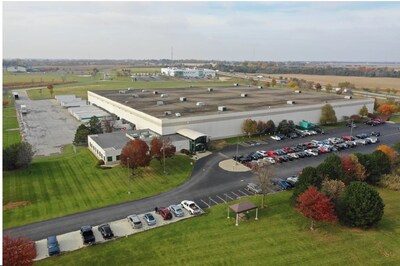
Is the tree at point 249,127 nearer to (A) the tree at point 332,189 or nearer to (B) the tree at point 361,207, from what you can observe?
(A) the tree at point 332,189

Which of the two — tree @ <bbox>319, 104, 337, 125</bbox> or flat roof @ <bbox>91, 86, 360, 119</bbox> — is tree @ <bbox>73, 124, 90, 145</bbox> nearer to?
flat roof @ <bbox>91, 86, 360, 119</bbox>

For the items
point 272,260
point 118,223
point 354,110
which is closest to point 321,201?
point 272,260

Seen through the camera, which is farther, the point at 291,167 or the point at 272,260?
the point at 291,167

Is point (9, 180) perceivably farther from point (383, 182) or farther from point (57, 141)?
point (383, 182)

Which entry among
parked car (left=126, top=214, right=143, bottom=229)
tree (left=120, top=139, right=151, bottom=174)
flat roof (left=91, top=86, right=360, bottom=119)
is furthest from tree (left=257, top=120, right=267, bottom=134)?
parked car (left=126, top=214, right=143, bottom=229)

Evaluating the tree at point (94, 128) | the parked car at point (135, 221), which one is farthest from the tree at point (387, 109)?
the parked car at point (135, 221)

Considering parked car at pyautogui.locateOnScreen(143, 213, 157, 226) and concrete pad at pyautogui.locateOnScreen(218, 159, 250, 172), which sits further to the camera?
concrete pad at pyautogui.locateOnScreen(218, 159, 250, 172)
